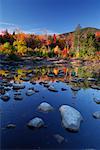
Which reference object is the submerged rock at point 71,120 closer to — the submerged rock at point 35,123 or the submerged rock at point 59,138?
the submerged rock at point 59,138

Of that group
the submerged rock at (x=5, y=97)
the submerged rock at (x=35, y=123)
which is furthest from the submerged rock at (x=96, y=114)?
the submerged rock at (x=5, y=97)

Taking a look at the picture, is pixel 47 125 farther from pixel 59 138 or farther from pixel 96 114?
pixel 96 114

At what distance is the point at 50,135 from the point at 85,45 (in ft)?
93.0

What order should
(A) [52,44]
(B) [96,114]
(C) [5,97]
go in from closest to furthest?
(B) [96,114] < (C) [5,97] < (A) [52,44]

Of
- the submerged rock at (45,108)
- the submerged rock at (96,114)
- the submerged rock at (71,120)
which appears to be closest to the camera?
the submerged rock at (71,120)

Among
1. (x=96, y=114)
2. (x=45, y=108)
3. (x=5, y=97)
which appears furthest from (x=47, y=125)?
(x=5, y=97)

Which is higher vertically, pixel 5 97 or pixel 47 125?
pixel 5 97

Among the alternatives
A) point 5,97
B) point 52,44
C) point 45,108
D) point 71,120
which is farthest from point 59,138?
point 52,44

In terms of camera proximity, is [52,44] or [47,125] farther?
[52,44]

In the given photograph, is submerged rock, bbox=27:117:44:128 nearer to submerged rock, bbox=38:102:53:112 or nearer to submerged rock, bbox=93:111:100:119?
submerged rock, bbox=38:102:53:112

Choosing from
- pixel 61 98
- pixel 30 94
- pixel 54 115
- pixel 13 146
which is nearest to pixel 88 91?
pixel 61 98

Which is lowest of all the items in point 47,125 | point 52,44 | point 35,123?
point 47,125

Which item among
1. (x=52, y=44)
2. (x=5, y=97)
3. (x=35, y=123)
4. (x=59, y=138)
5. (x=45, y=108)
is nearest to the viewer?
(x=59, y=138)

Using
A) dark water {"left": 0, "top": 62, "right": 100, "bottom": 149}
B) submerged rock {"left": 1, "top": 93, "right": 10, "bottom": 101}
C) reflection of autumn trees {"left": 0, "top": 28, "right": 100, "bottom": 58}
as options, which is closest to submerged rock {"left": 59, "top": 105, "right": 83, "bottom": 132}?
dark water {"left": 0, "top": 62, "right": 100, "bottom": 149}
